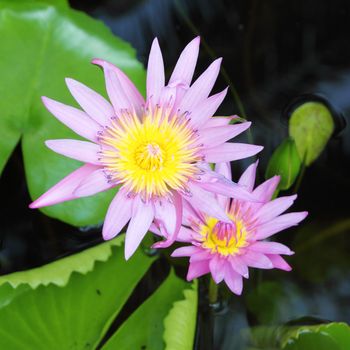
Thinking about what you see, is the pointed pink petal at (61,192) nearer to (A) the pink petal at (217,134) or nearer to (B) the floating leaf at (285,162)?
(A) the pink petal at (217,134)

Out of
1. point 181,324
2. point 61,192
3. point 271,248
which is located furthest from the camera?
point 181,324

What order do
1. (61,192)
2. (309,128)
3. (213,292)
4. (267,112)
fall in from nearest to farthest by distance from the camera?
1. (61,192)
2. (213,292)
3. (309,128)
4. (267,112)

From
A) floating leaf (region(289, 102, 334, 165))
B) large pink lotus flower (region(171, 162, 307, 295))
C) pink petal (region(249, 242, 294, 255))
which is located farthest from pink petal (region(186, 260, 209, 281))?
floating leaf (region(289, 102, 334, 165))

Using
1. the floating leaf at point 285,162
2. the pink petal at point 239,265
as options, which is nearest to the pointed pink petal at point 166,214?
the pink petal at point 239,265

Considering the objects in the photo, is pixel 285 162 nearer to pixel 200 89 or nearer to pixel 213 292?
pixel 200 89

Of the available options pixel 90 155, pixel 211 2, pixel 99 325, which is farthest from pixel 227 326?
pixel 211 2

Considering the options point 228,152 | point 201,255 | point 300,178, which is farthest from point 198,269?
point 300,178

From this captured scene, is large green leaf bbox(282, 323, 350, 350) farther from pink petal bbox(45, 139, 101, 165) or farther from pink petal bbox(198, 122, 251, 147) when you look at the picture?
pink petal bbox(45, 139, 101, 165)
